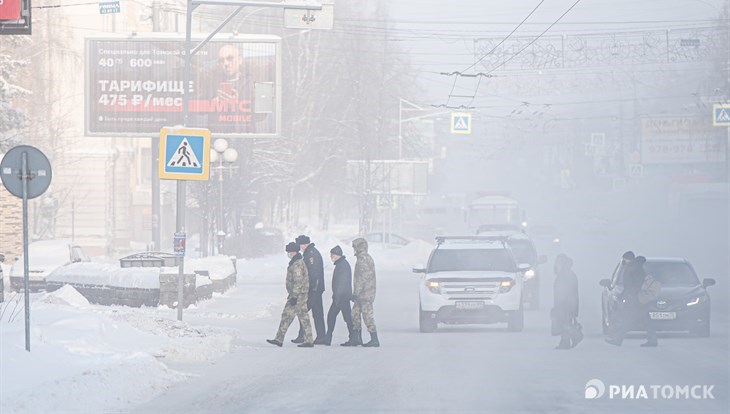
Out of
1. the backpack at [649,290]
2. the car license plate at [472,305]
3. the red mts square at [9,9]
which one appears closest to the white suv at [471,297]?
the car license plate at [472,305]

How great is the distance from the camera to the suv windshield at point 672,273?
22859 mm

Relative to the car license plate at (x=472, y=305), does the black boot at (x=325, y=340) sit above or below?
below

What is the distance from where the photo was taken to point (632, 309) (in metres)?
20.8

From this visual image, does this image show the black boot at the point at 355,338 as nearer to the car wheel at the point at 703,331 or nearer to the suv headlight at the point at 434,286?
the suv headlight at the point at 434,286

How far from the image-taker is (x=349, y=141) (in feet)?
252

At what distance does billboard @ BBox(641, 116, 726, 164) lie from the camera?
71.1 metres

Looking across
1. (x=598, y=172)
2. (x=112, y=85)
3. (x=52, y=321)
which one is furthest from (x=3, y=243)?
(x=598, y=172)

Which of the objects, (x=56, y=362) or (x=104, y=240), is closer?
(x=56, y=362)

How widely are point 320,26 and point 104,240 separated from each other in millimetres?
40930

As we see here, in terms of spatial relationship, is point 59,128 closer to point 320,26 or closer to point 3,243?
point 3,243

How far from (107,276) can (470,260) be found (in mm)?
9326

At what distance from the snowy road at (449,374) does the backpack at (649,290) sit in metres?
0.75

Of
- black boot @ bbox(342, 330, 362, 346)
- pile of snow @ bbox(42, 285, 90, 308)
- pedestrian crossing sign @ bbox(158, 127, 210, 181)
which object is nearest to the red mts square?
pedestrian crossing sign @ bbox(158, 127, 210, 181)

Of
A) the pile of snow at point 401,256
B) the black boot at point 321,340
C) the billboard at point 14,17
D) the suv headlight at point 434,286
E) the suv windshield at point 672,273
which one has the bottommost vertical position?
the pile of snow at point 401,256
